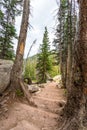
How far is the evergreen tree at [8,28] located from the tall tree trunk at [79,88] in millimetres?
14757

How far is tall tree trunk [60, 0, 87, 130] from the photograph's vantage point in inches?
218

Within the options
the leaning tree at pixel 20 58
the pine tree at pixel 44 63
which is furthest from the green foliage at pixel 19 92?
the pine tree at pixel 44 63

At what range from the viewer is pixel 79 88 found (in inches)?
228

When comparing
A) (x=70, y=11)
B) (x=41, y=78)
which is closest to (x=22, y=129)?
(x=70, y=11)

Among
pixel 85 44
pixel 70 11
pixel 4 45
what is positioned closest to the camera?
pixel 85 44

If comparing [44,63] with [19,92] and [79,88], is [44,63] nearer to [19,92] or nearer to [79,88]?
[19,92]

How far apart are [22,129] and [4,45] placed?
602 inches

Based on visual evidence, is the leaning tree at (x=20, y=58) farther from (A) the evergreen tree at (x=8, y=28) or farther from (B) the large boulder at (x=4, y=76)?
(A) the evergreen tree at (x=8, y=28)

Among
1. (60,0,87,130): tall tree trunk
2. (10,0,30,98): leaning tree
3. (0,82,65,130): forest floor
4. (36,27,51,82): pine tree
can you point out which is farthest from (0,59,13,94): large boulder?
(36,27,51,82): pine tree

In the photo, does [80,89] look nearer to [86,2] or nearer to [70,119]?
[70,119]

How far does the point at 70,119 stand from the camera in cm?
577

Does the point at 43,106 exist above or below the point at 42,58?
below

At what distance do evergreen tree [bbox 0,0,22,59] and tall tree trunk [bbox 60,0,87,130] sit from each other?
14.8 metres

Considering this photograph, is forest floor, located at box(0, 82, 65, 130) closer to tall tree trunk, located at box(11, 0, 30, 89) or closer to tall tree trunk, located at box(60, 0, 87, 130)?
tall tree trunk, located at box(60, 0, 87, 130)
